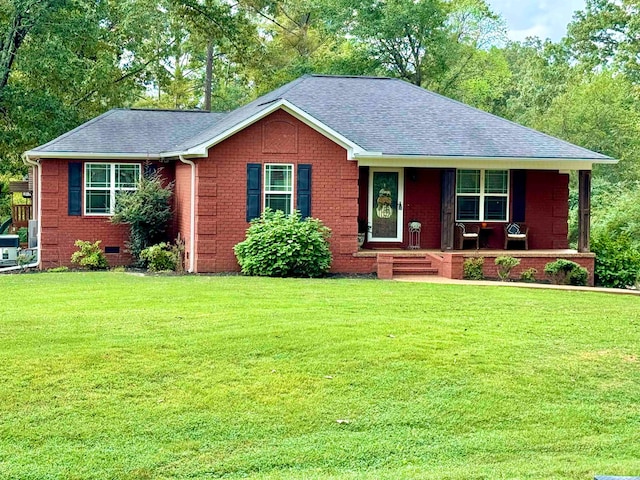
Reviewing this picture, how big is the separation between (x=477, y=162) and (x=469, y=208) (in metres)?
1.58

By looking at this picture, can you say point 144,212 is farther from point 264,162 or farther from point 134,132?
point 264,162

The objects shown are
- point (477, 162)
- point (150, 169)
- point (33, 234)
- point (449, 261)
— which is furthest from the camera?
point (33, 234)

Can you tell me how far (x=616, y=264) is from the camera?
18078 millimetres

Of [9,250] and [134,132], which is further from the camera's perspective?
[9,250]

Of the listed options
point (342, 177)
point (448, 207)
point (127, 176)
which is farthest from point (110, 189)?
point (448, 207)

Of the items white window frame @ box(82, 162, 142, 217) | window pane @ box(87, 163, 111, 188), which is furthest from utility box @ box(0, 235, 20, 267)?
window pane @ box(87, 163, 111, 188)

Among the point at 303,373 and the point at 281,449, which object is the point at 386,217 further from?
the point at 281,449

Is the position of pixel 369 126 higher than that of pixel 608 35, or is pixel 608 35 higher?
pixel 608 35

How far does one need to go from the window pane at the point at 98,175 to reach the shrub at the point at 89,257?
1.45 meters

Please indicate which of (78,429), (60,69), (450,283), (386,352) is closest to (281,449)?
(78,429)

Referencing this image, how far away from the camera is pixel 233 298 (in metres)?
12.8

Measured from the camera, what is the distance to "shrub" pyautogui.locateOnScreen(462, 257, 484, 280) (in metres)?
17.2

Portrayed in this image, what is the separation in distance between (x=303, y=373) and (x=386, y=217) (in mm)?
11887

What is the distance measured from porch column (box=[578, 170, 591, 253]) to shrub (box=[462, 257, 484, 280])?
2838 millimetres
